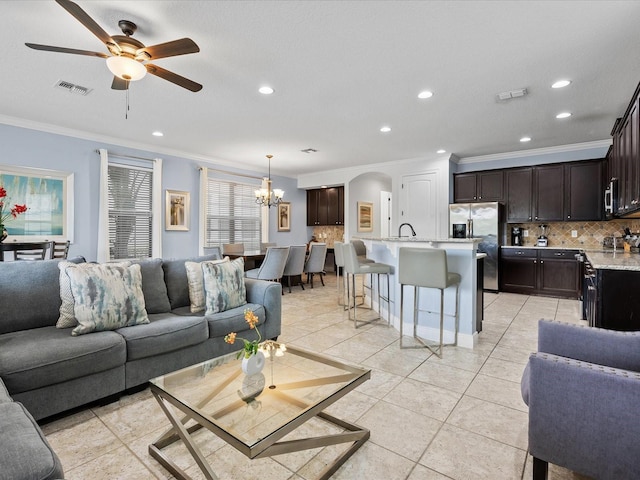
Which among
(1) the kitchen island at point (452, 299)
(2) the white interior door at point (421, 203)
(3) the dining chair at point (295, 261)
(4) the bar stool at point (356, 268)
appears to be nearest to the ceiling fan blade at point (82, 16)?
(4) the bar stool at point (356, 268)

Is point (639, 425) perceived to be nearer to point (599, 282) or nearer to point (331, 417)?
point (331, 417)

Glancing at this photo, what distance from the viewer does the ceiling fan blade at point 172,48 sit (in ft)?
7.01

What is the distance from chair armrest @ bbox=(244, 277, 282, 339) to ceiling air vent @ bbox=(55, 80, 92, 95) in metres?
2.66

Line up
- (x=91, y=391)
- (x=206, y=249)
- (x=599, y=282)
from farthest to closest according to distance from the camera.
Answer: (x=206, y=249) → (x=599, y=282) → (x=91, y=391)

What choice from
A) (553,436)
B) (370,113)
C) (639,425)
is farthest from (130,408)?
(370,113)

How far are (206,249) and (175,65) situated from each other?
3.96 metres

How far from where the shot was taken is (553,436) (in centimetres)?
134

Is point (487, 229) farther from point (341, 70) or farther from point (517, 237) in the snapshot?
point (341, 70)

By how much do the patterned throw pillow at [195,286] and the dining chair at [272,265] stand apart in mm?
2402

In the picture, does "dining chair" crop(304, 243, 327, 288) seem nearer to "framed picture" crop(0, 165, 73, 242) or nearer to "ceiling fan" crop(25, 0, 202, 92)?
"framed picture" crop(0, 165, 73, 242)

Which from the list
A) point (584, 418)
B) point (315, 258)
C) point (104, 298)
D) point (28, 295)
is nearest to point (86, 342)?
point (104, 298)

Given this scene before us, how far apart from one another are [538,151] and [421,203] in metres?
2.13

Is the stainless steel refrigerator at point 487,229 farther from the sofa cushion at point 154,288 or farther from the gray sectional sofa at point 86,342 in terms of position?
the sofa cushion at point 154,288

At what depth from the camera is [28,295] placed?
2334 mm
